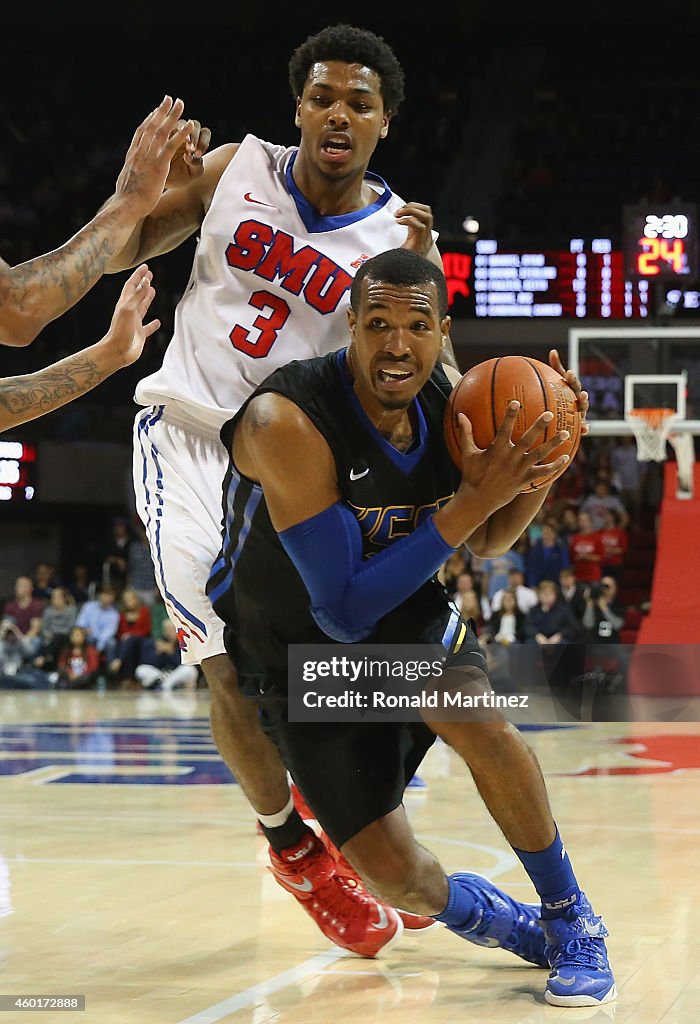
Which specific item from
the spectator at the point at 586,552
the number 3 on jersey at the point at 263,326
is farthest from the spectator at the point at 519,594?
the number 3 on jersey at the point at 263,326

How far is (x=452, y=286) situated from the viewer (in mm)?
13703

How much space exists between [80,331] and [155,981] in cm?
1438

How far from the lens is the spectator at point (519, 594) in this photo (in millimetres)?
12242

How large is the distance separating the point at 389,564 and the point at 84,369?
1013 mm

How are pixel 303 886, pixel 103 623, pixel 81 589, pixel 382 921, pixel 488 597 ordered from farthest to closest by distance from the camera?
pixel 81 589, pixel 103 623, pixel 488 597, pixel 303 886, pixel 382 921

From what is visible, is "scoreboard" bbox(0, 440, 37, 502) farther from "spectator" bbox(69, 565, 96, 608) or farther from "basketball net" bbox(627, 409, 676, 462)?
"basketball net" bbox(627, 409, 676, 462)

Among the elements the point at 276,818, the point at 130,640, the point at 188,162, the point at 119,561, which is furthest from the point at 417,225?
the point at 119,561

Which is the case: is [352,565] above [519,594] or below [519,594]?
above

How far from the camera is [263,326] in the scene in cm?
387

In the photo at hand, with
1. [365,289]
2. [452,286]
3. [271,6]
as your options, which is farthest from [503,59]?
[365,289]

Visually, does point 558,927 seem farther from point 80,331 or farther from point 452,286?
point 80,331

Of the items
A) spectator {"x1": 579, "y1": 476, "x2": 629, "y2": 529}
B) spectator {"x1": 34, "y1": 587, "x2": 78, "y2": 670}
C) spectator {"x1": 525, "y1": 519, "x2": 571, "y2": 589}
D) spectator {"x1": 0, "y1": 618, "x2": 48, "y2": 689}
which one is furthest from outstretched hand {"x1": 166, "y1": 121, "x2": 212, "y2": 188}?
spectator {"x1": 0, "y1": 618, "x2": 48, "y2": 689}

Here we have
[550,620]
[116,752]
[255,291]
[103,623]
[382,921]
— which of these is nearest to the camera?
Result: [382,921]

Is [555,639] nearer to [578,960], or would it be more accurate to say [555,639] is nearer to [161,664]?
[161,664]
